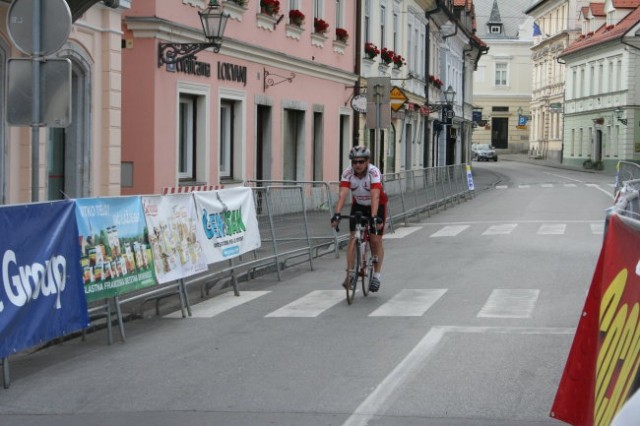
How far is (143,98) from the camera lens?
18.8 m

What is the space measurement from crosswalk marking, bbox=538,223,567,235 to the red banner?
16.0 meters

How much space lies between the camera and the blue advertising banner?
8.17 metres

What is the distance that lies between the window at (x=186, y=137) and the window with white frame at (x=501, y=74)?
88.2m

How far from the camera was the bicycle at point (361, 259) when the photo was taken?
483 inches

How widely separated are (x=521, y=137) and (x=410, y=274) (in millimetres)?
93538

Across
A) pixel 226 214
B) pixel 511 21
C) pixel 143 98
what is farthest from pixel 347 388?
pixel 511 21

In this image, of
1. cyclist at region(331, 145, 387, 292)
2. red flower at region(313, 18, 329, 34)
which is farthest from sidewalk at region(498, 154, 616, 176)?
cyclist at region(331, 145, 387, 292)

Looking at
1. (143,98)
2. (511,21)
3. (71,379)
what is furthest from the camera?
(511,21)

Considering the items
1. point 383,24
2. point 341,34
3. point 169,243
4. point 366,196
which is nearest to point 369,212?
point 366,196

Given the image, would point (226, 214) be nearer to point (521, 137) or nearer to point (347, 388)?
point (347, 388)

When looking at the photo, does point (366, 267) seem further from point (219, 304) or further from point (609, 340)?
point (609, 340)

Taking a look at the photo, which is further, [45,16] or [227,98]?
[227,98]

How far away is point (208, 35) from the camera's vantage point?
1830 centimetres

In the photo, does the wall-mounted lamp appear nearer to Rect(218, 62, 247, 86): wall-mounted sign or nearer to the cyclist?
Rect(218, 62, 247, 86): wall-mounted sign
